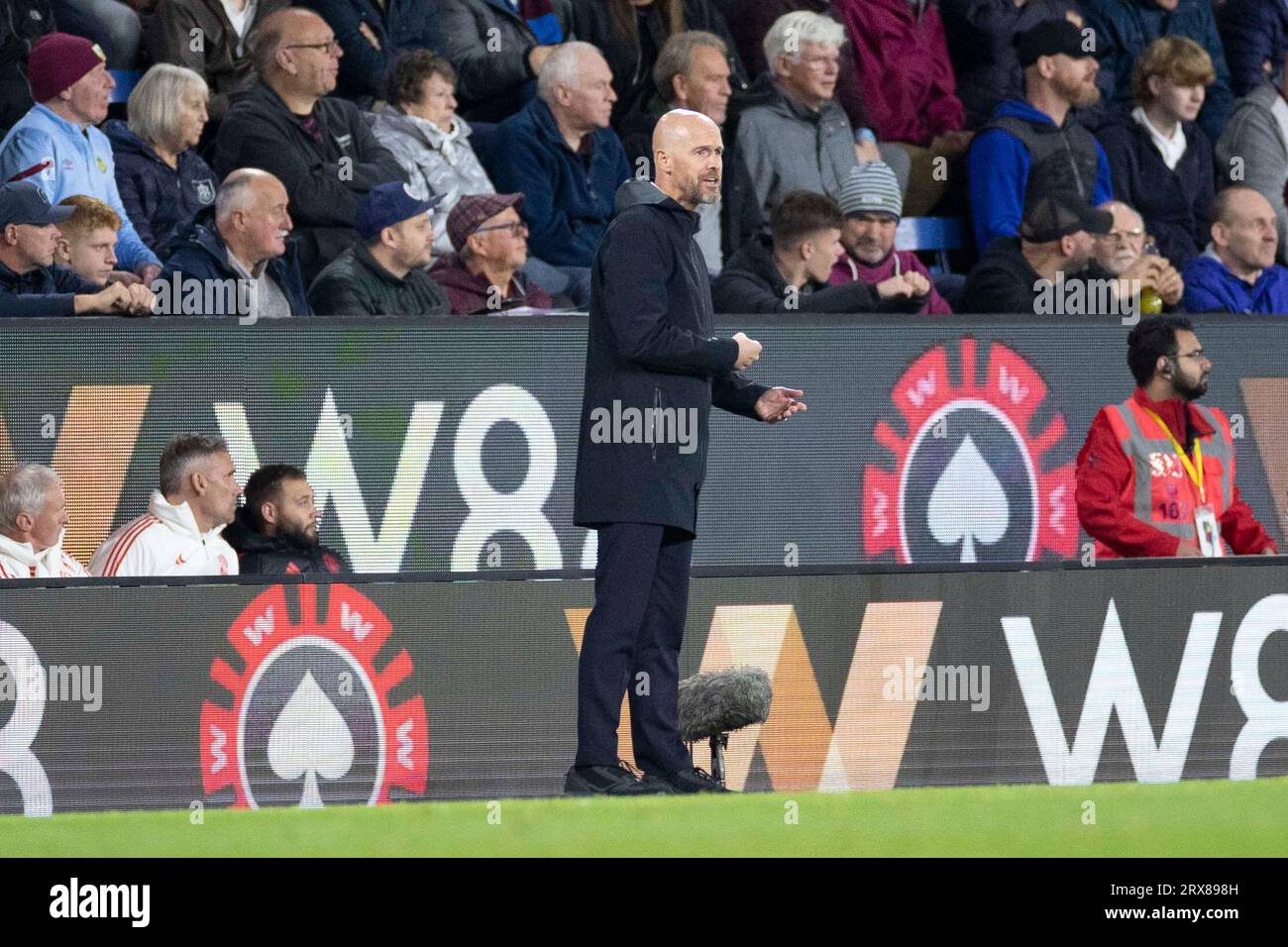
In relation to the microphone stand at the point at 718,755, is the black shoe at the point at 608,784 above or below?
below

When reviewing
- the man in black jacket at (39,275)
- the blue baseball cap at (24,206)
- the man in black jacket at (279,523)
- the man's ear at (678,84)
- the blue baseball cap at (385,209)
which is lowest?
the man in black jacket at (279,523)

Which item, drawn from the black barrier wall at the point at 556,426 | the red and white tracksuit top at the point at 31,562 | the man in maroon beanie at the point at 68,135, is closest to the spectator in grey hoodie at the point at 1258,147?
the black barrier wall at the point at 556,426

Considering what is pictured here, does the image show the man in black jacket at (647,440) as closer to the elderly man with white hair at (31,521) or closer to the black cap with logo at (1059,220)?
the elderly man with white hair at (31,521)

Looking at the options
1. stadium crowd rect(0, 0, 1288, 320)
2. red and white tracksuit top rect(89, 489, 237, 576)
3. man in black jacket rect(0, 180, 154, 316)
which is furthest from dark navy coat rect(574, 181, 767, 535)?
man in black jacket rect(0, 180, 154, 316)

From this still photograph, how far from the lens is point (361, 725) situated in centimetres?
754

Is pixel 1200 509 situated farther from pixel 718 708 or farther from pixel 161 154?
pixel 161 154

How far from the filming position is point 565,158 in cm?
1028

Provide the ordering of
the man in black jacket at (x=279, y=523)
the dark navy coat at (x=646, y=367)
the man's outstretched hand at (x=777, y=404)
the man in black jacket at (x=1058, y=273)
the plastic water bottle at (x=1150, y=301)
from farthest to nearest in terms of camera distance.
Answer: the plastic water bottle at (x=1150, y=301), the man in black jacket at (x=1058, y=273), the man in black jacket at (x=279, y=523), the man's outstretched hand at (x=777, y=404), the dark navy coat at (x=646, y=367)

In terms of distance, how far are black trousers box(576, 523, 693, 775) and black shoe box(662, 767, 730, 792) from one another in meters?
0.02

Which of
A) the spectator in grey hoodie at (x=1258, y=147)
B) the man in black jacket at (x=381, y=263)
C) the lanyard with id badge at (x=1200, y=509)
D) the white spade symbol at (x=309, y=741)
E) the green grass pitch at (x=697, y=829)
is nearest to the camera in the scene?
the green grass pitch at (x=697, y=829)

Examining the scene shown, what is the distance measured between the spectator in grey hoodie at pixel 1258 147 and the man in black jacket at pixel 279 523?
17.8ft

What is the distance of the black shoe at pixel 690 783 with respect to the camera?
7.01 m

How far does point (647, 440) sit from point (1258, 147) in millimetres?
5812

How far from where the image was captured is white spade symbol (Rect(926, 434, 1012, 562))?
28.9 ft
